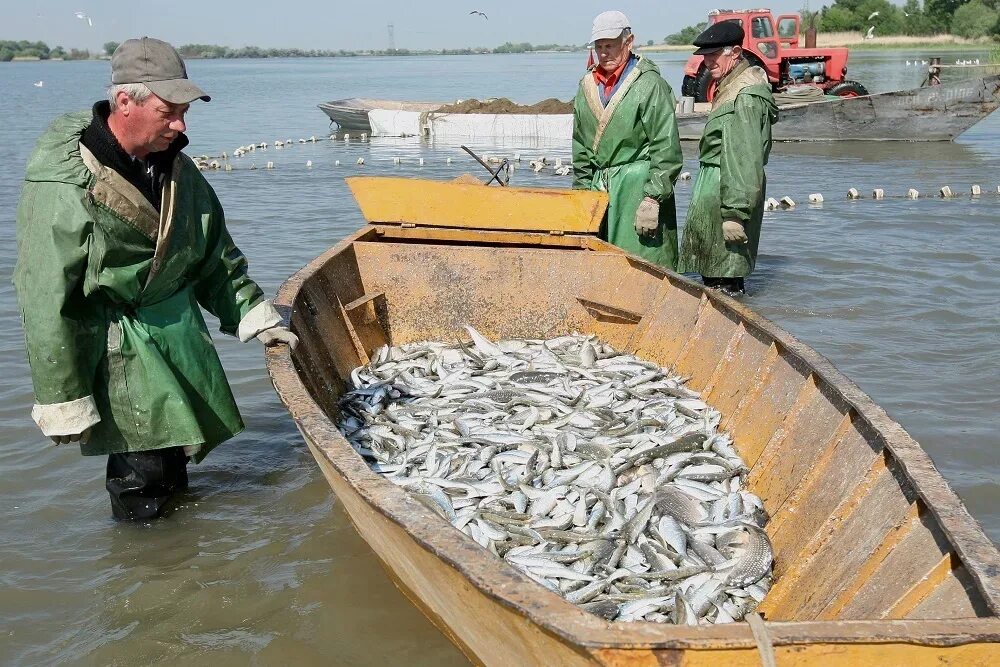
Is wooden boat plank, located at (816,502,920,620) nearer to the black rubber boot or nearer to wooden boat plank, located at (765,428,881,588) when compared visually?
wooden boat plank, located at (765,428,881,588)

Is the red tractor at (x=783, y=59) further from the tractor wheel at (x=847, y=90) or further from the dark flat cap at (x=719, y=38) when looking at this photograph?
the dark flat cap at (x=719, y=38)

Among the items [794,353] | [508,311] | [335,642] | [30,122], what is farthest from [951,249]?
[30,122]

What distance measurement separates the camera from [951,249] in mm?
11484

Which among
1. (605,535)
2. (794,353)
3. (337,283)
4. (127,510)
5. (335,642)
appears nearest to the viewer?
(605,535)

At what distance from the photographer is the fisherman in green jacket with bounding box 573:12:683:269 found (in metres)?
6.72

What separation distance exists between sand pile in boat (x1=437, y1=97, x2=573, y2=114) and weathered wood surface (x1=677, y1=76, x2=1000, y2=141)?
210 inches

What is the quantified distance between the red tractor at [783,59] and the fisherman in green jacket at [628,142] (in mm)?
16512

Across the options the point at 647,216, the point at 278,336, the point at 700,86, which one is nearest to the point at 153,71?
the point at 278,336

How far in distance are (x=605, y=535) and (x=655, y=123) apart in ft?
12.7

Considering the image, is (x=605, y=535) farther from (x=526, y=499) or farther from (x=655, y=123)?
(x=655, y=123)

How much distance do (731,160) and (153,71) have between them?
4670 mm

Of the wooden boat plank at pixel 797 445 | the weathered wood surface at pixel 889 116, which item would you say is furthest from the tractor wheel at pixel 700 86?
the wooden boat plank at pixel 797 445

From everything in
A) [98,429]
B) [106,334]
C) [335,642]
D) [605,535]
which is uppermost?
[106,334]

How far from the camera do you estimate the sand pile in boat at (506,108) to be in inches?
1027
